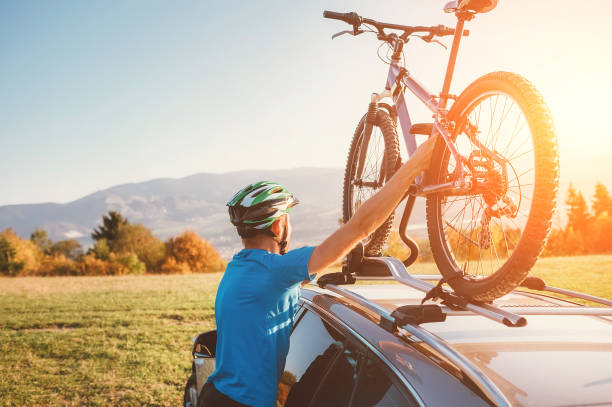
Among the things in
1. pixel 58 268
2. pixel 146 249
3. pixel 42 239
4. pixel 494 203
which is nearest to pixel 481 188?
pixel 494 203

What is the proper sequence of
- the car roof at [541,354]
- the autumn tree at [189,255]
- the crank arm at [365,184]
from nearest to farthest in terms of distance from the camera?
the car roof at [541,354]
the crank arm at [365,184]
the autumn tree at [189,255]

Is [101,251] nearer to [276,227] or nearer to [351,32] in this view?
[351,32]

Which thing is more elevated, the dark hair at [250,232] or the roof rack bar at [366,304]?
the dark hair at [250,232]

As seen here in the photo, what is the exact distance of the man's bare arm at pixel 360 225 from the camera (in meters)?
2.01

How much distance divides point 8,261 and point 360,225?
6061 centimetres

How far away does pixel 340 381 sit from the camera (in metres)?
1.91

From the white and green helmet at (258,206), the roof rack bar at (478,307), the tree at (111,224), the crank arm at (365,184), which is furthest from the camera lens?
the tree at (111,224)

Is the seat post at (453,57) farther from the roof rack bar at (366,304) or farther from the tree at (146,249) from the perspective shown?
the tree at (146,249)

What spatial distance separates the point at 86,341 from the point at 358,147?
843cm

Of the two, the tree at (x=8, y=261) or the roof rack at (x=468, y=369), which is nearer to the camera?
the roof rack at (x=468, y=369)

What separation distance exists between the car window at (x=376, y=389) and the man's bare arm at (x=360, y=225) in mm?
468

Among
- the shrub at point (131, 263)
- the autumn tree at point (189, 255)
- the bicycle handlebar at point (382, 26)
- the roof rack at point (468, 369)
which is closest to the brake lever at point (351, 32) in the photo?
the bicycle handlebar at point (382, 26)

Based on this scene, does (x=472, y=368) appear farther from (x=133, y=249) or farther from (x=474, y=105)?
(x=133, y=249)

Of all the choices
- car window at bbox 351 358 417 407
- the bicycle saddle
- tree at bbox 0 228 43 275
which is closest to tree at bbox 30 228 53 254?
tree at bbox 0 228 43 275
